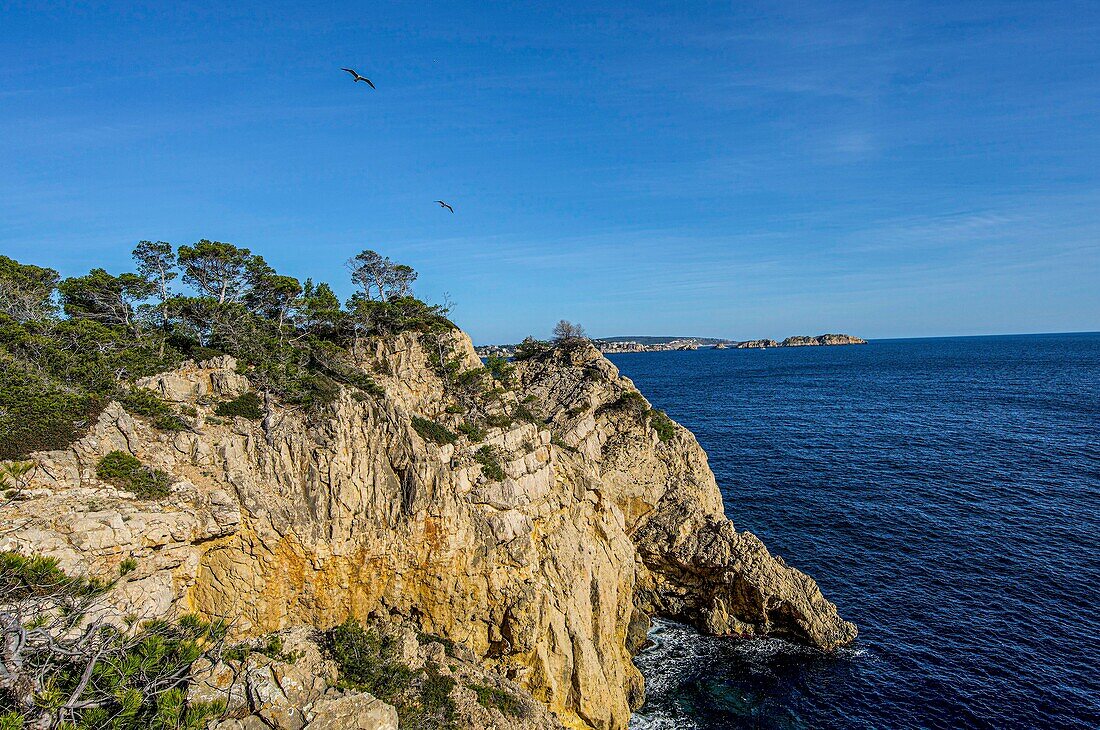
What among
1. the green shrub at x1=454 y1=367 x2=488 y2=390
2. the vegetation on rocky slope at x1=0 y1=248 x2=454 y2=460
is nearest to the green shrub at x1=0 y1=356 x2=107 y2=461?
the vegetation on rocky slope at x1=0 y1=248 x2=454 y2=460

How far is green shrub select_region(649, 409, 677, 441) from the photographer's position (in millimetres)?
45594

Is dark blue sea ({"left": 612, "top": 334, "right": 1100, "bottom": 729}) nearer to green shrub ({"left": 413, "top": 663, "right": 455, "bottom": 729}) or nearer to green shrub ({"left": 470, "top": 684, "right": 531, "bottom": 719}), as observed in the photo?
green shrub ({"left": 470, "top": 684, "right": 531, "bottom": 719})

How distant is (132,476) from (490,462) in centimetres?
1638

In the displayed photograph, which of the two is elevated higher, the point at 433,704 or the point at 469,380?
the point at 469,380

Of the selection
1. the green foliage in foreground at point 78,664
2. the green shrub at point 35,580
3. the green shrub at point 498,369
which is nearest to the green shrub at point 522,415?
the green shrub at point 498,369

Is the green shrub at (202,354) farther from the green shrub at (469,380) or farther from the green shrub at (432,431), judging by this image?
the green shrub at (469,380)

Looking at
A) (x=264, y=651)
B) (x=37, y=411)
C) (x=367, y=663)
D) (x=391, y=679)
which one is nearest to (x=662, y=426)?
(x=391, y=679)

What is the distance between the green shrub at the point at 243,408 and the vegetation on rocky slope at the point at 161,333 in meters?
0.07

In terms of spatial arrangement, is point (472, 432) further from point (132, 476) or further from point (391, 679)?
point (132, 476)

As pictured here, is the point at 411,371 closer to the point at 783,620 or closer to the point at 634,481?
the point at 634,481

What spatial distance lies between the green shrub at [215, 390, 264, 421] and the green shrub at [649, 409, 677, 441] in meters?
30.5

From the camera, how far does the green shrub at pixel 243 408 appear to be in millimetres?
24875

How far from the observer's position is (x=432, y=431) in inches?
1174

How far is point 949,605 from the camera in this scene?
128 ft
